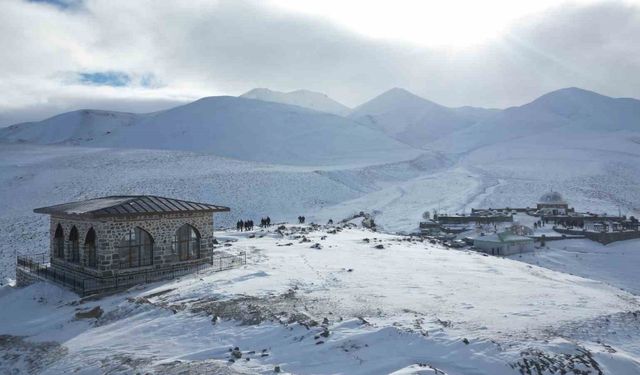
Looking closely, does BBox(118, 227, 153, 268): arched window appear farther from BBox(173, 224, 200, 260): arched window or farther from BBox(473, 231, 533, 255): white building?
BBox(473, 231, 533, 255): white building

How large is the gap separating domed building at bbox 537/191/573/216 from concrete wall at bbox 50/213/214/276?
47.5 metres

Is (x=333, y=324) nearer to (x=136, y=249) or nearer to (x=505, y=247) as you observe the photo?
(x=136, y=249)

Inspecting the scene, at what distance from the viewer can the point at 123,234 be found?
→ 22.4 meters

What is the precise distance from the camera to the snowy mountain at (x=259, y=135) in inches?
4941

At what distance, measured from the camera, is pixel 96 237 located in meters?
22.2

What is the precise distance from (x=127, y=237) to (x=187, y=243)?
10.2ft

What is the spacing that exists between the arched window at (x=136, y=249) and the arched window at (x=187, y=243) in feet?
4.33

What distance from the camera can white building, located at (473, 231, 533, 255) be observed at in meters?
40.5

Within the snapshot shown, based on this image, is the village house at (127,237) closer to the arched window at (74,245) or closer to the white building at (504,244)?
the arched window at (74,245)

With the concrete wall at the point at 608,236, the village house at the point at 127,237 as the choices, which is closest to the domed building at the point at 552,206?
the concrete wall at the point at 608,236

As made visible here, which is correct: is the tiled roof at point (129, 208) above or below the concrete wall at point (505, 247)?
above

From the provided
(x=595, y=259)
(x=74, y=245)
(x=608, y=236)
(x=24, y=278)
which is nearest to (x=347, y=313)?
(x=74, y=245)

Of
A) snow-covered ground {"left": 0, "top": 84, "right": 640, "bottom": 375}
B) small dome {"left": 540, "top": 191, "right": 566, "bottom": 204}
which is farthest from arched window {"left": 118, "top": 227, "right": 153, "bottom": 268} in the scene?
small dome {"left": 540, "top": 191, "right": 566, "bottom": 204}

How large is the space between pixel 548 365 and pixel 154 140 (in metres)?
139
